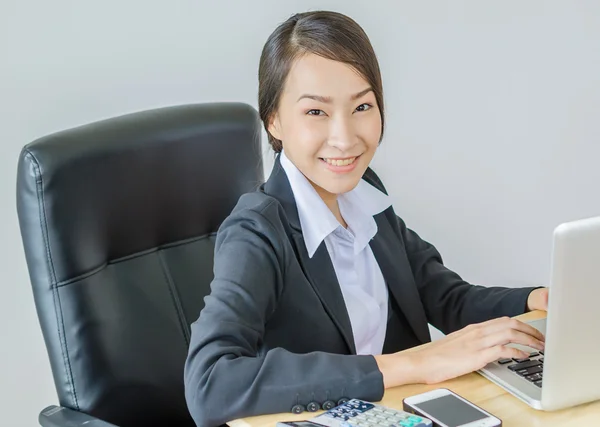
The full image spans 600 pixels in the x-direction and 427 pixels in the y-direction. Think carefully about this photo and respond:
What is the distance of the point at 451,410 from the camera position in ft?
3.63

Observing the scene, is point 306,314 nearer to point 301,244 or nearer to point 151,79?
point 301,244

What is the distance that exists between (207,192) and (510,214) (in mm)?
1451

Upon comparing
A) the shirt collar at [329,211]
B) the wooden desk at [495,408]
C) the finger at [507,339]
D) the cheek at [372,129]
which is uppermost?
the cheek at [372,129]

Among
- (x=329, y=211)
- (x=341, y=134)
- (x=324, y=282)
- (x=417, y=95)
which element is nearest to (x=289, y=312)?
(x=324, y=282)

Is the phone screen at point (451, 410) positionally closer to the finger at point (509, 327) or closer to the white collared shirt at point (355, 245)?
the finger at point (509, 327)

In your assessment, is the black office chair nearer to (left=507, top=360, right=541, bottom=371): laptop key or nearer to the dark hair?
the dark hair

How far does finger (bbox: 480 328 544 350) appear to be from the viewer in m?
1.24

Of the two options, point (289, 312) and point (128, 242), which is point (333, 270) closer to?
point (289, 312)

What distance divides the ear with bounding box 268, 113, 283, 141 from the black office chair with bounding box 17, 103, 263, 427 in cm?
15

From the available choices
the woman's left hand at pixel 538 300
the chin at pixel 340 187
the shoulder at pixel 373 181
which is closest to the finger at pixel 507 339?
the woman's left hand at pixel 538 300

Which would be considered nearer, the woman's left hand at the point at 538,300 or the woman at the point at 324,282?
the woman at the point at 324,282

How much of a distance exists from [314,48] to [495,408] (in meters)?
0.62

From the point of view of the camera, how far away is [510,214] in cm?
279

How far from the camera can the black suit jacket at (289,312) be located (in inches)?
45.9
